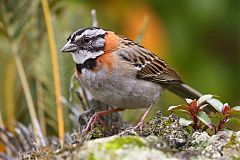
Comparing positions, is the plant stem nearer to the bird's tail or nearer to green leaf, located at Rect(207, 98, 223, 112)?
the bird's tail

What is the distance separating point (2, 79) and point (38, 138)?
0.95 m

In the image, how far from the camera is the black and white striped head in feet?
10.7

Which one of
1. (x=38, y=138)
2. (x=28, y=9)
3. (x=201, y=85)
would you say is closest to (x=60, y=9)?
(x=28, y=9)

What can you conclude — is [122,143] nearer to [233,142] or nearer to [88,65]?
[233,142]

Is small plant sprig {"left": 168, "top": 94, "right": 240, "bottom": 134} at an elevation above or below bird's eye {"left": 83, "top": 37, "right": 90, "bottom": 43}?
below

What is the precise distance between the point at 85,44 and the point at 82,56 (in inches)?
2.8

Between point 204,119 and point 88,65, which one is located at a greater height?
point 88,65

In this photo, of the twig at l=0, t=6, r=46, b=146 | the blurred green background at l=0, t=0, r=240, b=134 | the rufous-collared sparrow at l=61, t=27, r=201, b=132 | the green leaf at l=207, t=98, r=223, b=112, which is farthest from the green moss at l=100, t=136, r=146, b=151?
the blurred green background at l=0, t=0, r=240, b=134

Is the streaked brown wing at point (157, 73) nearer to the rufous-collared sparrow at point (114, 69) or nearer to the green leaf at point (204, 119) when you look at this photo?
the rufous-collared sparrow at point (114, 69)

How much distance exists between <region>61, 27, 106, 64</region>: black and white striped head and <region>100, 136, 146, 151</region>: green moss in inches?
53.0

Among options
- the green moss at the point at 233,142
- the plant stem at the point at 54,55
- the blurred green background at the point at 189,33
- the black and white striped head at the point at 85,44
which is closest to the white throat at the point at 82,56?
the black and white striped head at the point at 85,44

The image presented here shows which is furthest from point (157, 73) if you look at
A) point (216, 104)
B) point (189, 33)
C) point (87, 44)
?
point (189, 33)

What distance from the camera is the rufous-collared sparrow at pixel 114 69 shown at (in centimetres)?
324

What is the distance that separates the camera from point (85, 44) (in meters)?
3.34
